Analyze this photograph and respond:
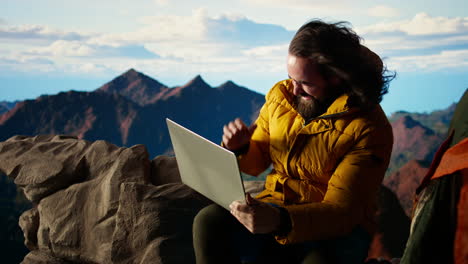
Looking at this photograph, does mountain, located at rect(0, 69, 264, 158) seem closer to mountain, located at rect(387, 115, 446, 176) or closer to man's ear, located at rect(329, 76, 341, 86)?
mountain, located at rect(387, 115, 446, 176)

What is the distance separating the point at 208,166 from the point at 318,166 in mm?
309

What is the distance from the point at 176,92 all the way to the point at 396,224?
11.5 meters

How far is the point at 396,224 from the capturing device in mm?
Result: 4238

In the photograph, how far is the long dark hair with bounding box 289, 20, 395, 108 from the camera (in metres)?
1.24

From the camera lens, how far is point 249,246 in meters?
1.34

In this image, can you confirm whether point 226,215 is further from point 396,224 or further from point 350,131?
point 396,224

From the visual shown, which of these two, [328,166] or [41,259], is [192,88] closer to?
[41,259]

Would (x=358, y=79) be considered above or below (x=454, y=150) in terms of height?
above

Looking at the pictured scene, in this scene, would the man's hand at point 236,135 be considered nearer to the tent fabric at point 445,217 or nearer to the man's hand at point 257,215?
the man's hand at point 257,215

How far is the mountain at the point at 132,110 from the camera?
451 inches

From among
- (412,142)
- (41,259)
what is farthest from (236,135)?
(412,142)

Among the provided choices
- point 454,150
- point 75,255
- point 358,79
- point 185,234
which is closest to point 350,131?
point 358,79

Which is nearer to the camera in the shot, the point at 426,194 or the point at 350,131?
the point at 426,194

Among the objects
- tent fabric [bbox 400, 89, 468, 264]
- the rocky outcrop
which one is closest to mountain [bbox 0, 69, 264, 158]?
the rocky outcrop
